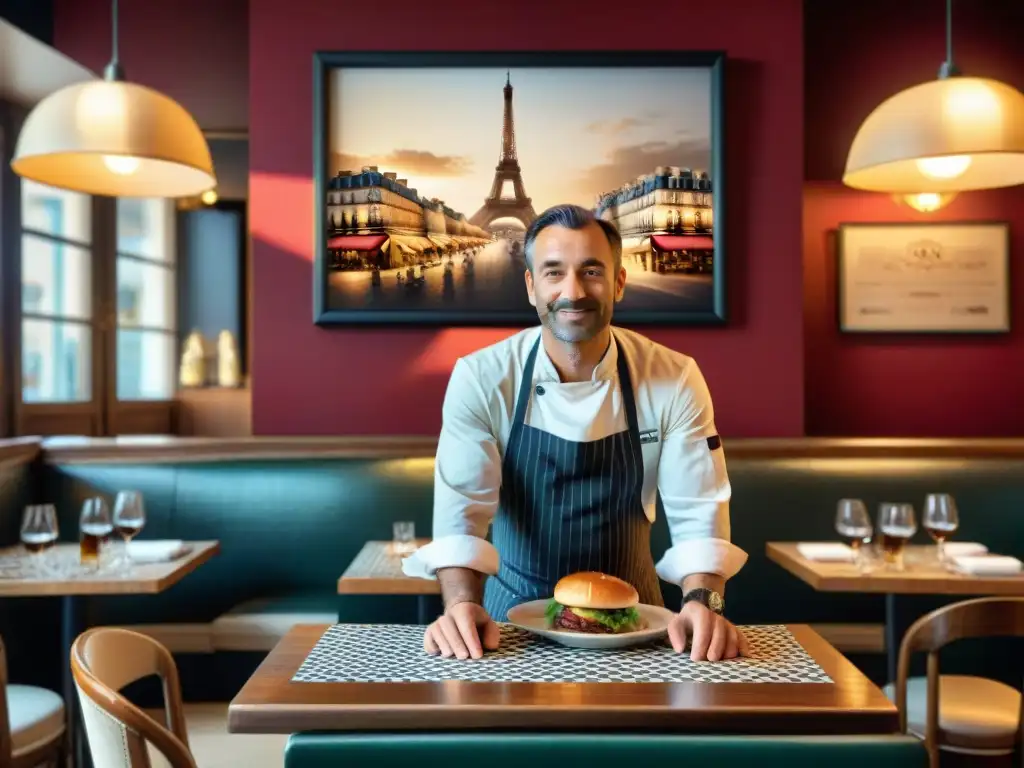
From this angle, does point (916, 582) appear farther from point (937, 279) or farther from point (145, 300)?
point (145, 300)

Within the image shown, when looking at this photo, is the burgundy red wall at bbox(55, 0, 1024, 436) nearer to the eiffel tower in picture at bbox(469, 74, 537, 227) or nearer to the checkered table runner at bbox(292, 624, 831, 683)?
the eiffel tower in picture at bbox(469, 74, 537, 227)

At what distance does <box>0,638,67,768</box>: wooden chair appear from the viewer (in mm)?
2453

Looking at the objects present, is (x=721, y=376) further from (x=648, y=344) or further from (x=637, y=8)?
(x=648, y=344)

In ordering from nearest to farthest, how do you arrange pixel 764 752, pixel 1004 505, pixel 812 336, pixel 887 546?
pixel 764 752, pixel 887 546, pixel 1004 505, pixel 812 336

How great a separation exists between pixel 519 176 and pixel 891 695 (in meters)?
2.52

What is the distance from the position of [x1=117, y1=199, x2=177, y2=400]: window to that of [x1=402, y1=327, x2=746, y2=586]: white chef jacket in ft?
13.7

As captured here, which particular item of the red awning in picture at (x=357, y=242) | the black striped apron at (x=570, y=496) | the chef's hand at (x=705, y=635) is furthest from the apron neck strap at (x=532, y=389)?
the red awning in picture at (x=357, y=242)

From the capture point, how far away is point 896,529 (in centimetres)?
316

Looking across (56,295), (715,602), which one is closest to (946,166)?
(715,602)

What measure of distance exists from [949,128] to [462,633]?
218cm

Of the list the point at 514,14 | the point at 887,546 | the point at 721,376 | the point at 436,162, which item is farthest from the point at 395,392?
the point at 887,546

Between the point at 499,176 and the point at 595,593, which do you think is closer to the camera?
the point at 595,593

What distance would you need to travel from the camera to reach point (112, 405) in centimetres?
546

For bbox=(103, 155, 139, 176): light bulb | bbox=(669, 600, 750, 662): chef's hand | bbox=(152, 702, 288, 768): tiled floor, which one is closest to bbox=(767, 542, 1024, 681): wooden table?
bbox=(669, 600, 750, 662): chef's hand
